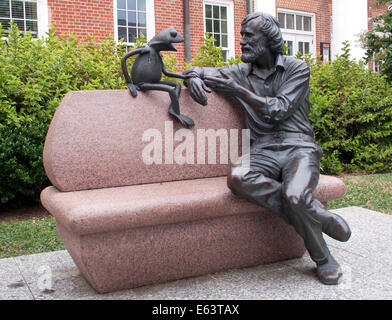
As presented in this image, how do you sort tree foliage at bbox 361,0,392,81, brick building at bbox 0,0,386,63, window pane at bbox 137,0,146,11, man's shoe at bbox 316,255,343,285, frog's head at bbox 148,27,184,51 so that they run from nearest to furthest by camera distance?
1. man's shoe at bbox 316,255,343,285
2. frog's head at bbox 148,27,184,51
3. tree foliage at bbox 361,0,392,81
4. brick building at bbox 0,0,386,63
5. window pane at bbox 137,0,146,11

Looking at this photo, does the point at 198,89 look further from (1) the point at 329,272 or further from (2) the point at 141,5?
(2) the point at 141,5

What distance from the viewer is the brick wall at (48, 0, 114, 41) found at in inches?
396

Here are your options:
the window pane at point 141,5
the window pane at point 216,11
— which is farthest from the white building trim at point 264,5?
the window pane at point 141,5

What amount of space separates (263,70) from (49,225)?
9.81 feet

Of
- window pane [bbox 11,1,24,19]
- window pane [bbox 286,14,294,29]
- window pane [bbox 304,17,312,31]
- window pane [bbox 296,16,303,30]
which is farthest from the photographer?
window pane [bbox 304,17,312,31]

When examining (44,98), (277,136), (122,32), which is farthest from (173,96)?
(122,32)

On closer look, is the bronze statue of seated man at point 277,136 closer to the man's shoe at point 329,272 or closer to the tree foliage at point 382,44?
the man's shoe at point 329,272

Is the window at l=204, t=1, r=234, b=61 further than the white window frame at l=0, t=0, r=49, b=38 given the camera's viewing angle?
Yes

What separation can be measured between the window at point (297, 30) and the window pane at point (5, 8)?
28.4 ft

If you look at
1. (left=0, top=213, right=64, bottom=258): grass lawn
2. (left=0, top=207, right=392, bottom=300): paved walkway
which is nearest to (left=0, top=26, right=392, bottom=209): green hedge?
(left=0, top=213, right=64, bottom=258): grass lawn

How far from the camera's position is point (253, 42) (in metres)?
3.12

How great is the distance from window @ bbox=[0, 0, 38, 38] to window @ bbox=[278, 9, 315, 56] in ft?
26.7

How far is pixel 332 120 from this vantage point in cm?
818

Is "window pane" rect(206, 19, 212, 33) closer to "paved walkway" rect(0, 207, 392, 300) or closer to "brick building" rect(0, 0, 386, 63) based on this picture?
"brick building" rect(0, 0, 386, 63)
